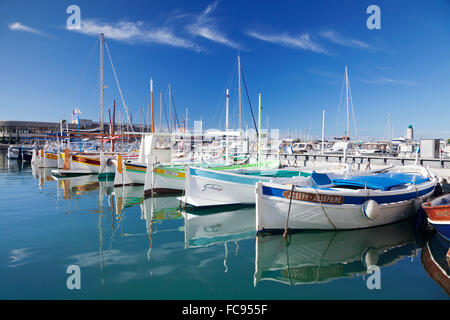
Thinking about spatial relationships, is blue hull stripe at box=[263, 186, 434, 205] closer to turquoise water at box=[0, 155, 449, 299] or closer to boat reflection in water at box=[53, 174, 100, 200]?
turquoise water at box=[0, 155, 449, 299]

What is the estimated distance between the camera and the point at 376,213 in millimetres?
8570

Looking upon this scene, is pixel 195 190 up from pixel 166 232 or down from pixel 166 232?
up

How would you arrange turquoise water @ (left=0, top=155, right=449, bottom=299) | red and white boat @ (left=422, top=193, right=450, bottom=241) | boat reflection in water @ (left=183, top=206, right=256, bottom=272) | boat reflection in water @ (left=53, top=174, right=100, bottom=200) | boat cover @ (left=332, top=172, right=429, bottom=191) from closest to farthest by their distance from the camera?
1. turquoise water @ (left=0, top=155, right=449, bottom=299)
2. red and white boat @ (left=422, top=193, right=450, bottom=241)
3. boat reflection in water @ (left=183, top=206, right=256, bottom=272)
4. boat cover @ (left=332, top=172, right=429, bottom=191)
5. boat reflection in water @ (left=53, top=174, right=100, bottom=200)

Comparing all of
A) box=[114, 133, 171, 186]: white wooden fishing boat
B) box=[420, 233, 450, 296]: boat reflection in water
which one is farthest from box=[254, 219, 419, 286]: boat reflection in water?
box=[114, 133, 171, 186]: white wooden fishing boat

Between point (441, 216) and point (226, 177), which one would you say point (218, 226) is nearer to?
point (226, 177)

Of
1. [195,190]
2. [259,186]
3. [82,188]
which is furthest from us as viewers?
[82,188]

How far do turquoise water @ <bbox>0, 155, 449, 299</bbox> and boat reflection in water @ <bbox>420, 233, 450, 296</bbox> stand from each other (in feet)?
0.27

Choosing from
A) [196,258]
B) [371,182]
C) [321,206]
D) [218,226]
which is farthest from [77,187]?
[371,182]

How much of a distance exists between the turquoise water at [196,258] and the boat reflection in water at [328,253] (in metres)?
0.03

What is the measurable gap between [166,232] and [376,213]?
6.93 meters

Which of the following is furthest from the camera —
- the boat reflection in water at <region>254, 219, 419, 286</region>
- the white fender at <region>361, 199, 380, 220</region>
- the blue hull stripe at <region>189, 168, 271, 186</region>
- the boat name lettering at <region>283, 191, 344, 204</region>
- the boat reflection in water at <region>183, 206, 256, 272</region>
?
the blue hull stripe at <region>189, 168, 271, 186</region>

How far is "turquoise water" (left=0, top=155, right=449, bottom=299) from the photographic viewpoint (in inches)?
222
